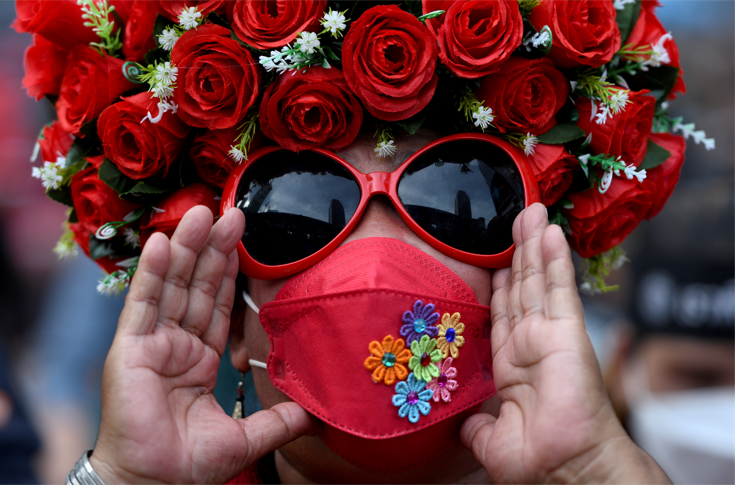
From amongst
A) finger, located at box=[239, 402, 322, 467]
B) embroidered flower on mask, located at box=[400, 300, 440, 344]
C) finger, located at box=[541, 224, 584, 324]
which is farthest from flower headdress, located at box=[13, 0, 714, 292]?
finger, located at box=[239, 402, 322, 467]

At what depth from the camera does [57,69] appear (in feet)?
7.76

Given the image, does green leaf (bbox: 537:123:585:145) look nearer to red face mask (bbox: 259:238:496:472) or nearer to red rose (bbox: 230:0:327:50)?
red face mask (bbox: 259:238:496:472)

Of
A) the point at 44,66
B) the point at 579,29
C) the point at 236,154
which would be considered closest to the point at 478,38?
the point at 579,29

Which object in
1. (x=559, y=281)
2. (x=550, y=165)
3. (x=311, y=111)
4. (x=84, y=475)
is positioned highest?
(x=311, y=111)

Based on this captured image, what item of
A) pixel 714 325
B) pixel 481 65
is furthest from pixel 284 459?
pixel 714 325

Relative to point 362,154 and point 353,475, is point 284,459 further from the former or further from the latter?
point 362,154

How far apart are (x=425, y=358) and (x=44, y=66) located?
1.86m

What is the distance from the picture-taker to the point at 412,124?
2.05m

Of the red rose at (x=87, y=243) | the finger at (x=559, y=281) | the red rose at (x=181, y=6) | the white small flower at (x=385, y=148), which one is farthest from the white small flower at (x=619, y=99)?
the red rose at (x=87, y=243)

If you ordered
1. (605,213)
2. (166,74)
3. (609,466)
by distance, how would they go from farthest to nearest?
(605,213) → (166,74) → (609,466)

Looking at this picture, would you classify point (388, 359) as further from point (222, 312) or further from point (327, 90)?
point (327, 90)

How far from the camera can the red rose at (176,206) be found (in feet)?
7.30

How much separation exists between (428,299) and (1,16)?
20.0ft

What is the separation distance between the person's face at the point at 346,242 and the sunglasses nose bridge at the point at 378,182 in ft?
0.13
